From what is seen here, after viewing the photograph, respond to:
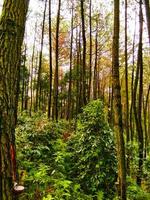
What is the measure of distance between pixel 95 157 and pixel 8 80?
6993 millimetres

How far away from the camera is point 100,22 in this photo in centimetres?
2780

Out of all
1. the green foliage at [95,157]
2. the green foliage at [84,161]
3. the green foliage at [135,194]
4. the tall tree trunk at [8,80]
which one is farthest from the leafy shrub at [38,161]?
the tall tree trunk at [8,80]

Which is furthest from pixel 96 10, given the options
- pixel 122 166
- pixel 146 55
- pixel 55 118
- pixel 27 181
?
pixel 122 166

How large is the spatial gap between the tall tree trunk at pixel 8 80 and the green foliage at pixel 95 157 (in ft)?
21.7

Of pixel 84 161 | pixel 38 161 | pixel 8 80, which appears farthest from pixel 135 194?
pixel 8 80

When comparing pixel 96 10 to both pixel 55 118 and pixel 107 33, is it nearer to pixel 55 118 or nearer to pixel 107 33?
pixel 107 33

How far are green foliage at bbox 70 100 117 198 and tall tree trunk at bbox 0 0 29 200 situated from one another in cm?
660

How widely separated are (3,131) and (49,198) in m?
3.82

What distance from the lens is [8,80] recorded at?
10.8 feet

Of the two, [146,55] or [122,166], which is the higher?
[146,55]

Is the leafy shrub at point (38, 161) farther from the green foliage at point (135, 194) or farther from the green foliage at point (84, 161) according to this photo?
the green foliage at point (135, 194)

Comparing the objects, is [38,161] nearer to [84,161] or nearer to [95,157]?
[84,161]

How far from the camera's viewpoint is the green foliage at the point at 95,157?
31.4ft

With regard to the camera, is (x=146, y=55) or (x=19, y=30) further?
(x=146, y=55)
